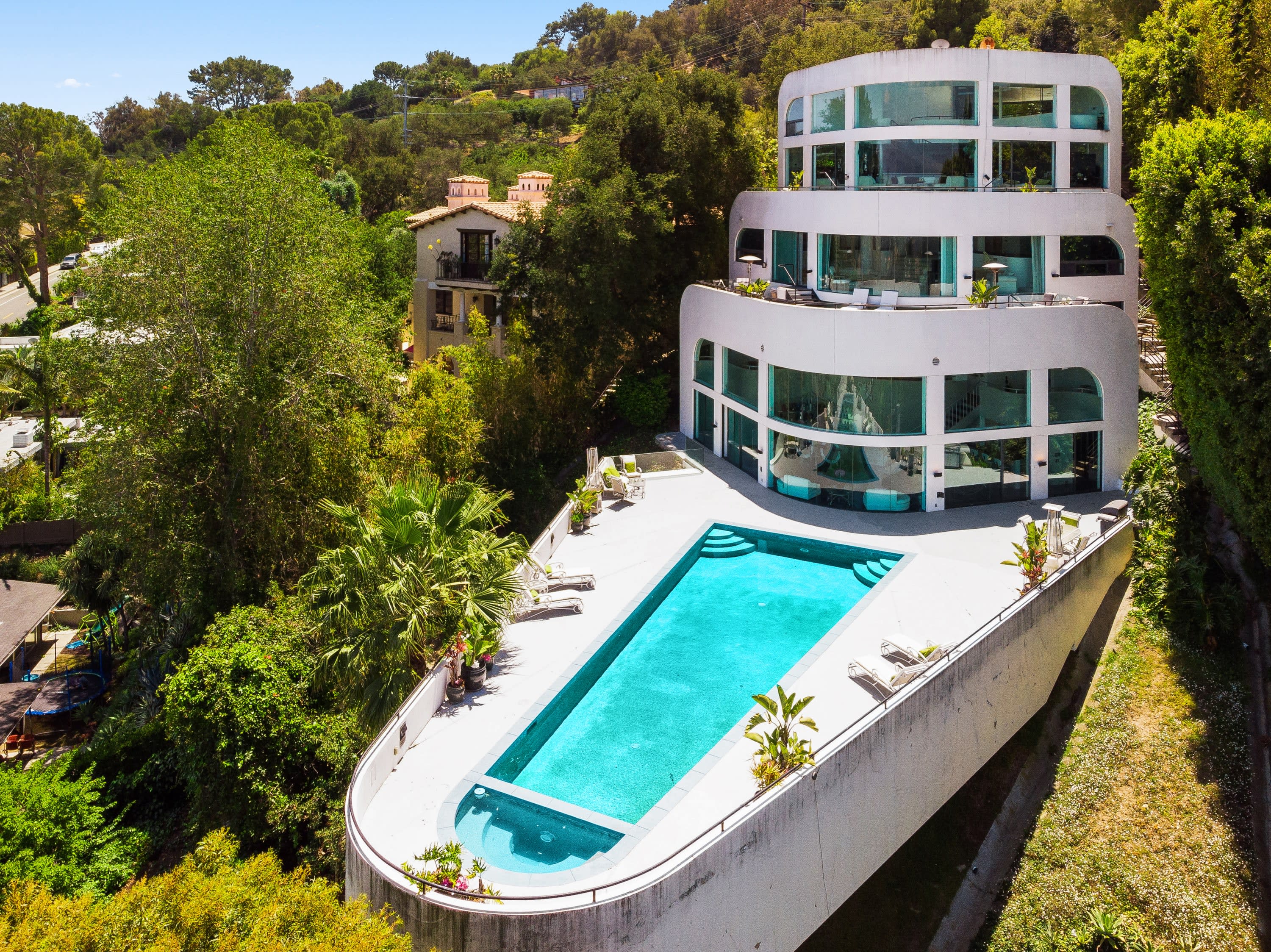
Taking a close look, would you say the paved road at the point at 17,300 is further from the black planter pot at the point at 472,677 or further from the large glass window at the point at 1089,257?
the large glass window at the point at 1089,257

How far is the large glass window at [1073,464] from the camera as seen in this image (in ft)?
81.0

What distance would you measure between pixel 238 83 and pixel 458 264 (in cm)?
10466

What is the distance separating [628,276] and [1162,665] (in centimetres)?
1866

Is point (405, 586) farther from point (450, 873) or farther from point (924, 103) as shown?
point (924, 103)

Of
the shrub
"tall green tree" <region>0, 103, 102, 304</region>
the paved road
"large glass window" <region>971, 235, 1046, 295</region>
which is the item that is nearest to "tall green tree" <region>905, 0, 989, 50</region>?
the shrub

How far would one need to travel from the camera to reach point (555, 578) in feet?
67.7

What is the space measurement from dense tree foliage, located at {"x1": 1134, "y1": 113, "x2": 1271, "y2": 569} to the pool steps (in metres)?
6.69

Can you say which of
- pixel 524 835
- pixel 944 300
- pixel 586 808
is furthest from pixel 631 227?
pixel 524 835

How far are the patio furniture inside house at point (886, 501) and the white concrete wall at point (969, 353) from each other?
660 millimetres

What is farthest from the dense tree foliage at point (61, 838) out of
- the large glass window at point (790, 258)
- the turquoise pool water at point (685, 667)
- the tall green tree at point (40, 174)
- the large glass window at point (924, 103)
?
the tall green tree at point (40, 174)

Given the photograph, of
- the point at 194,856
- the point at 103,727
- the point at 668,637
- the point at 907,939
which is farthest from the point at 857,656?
the point at 103,727

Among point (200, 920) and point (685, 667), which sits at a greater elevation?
point (685, 667)

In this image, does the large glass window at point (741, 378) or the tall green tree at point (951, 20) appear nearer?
the large glass window at point (741, 378)

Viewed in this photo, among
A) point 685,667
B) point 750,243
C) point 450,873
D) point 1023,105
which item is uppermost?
point 1023,105
